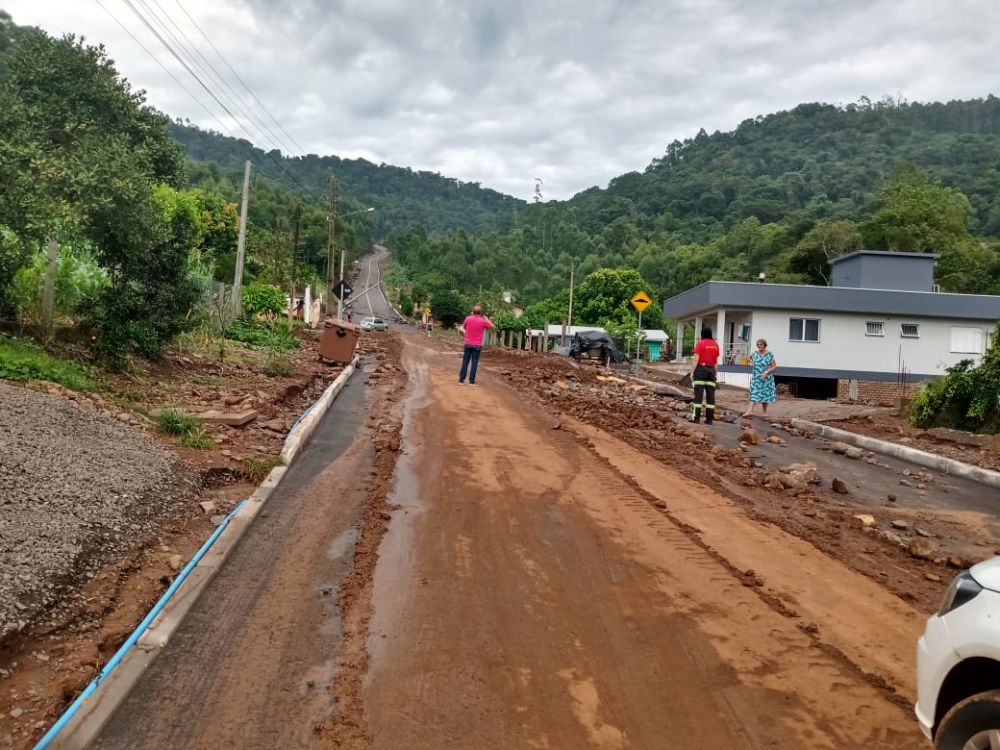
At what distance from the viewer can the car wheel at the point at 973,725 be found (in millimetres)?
2688

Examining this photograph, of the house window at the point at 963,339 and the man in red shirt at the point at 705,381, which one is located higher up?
the house window at the point at 963,339

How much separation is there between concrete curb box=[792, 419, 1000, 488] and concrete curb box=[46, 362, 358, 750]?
9387 millimetres

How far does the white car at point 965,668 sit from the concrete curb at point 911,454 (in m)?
8.72

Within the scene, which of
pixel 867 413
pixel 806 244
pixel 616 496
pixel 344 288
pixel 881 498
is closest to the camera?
pixel 616 496

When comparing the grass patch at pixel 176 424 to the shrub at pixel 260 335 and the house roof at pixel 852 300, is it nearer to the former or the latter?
the shrub at pixel 260 335

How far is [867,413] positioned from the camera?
709 inches

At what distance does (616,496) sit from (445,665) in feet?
13.4

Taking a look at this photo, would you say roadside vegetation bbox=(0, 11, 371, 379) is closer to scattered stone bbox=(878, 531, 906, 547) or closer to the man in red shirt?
the man in red shirt

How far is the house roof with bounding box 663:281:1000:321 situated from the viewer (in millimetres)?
30641

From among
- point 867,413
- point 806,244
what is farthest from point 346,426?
point 806,244

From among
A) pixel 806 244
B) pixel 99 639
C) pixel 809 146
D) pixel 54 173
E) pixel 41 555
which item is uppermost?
pixel 809 146

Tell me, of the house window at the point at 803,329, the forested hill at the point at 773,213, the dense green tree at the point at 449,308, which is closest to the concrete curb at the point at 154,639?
the house window at the point at 803,329

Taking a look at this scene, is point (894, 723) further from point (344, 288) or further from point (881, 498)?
point (344, 288)

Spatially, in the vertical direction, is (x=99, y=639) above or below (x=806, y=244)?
below
